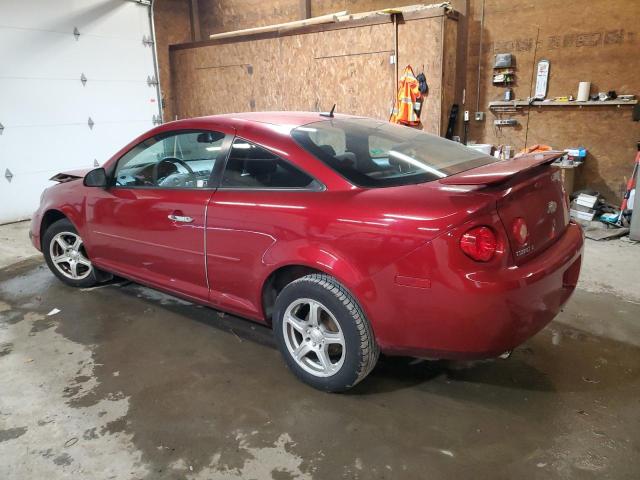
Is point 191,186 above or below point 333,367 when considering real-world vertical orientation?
above

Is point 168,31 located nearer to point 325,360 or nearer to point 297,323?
point 297,323

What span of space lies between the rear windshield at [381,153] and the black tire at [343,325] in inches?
20.7

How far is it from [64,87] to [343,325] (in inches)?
255

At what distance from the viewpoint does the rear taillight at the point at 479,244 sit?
1.92m

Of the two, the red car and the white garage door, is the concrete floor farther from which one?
the white garage door

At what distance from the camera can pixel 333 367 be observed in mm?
2418

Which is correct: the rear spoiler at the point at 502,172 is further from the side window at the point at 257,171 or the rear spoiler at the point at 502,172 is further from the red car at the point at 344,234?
the side window at the point at 257,171

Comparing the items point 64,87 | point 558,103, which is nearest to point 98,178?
point 64,87

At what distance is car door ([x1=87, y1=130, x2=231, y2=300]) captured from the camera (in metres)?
2.84

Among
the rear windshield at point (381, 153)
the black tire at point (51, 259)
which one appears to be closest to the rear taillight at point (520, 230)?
the rear windshield at point (381, 153)

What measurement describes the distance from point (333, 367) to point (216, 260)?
91 centimetres

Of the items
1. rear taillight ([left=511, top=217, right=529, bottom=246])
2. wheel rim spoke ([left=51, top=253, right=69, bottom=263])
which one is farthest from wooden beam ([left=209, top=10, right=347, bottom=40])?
rear taillight ([left=511, top=217, right=529, bottom=246])

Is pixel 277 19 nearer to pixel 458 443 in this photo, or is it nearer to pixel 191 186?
pixel 191 186

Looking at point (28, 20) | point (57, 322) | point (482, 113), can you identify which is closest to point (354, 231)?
point (57, 322)
